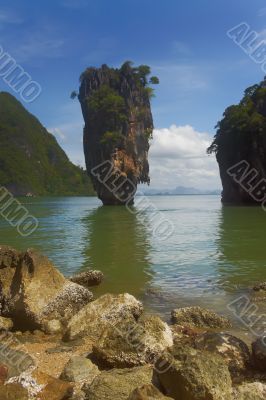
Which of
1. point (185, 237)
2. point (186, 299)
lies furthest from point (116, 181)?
point (186, 299)

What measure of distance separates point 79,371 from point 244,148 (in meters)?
65.4

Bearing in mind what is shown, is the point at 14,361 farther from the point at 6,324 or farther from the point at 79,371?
the point at 6,324

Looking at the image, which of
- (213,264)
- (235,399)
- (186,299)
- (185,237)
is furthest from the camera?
(185,237)

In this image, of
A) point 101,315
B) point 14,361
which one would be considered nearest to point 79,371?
point 14,361

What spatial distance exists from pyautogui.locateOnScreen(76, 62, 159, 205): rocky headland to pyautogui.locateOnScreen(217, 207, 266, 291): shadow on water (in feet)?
148

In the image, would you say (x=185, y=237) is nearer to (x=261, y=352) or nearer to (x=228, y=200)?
(x=261, y=352)

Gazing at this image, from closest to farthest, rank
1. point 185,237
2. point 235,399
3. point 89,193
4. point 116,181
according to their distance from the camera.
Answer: point 235,399
point 185,237
point 116,181
point 89,193

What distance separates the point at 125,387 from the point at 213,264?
12.3 metres

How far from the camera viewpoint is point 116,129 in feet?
254

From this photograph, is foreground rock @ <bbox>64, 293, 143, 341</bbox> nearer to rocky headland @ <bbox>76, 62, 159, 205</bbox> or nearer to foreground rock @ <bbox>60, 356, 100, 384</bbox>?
foreground rock @ <bbox>60, 356, 100, 384</bbox>

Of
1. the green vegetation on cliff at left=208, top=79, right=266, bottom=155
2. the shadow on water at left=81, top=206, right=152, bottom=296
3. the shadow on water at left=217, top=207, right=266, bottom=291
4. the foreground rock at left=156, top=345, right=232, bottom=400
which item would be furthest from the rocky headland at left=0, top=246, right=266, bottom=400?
the green vegetation on cliff at left=208, top=79, right=266, bottom=155

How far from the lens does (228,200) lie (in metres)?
77.1

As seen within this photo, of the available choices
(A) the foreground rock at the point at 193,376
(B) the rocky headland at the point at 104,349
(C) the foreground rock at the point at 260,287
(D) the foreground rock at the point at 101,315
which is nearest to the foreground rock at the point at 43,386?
(B) the rocky headland at the point at 104,349

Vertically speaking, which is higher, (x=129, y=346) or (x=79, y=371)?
(x=129, y=346)
